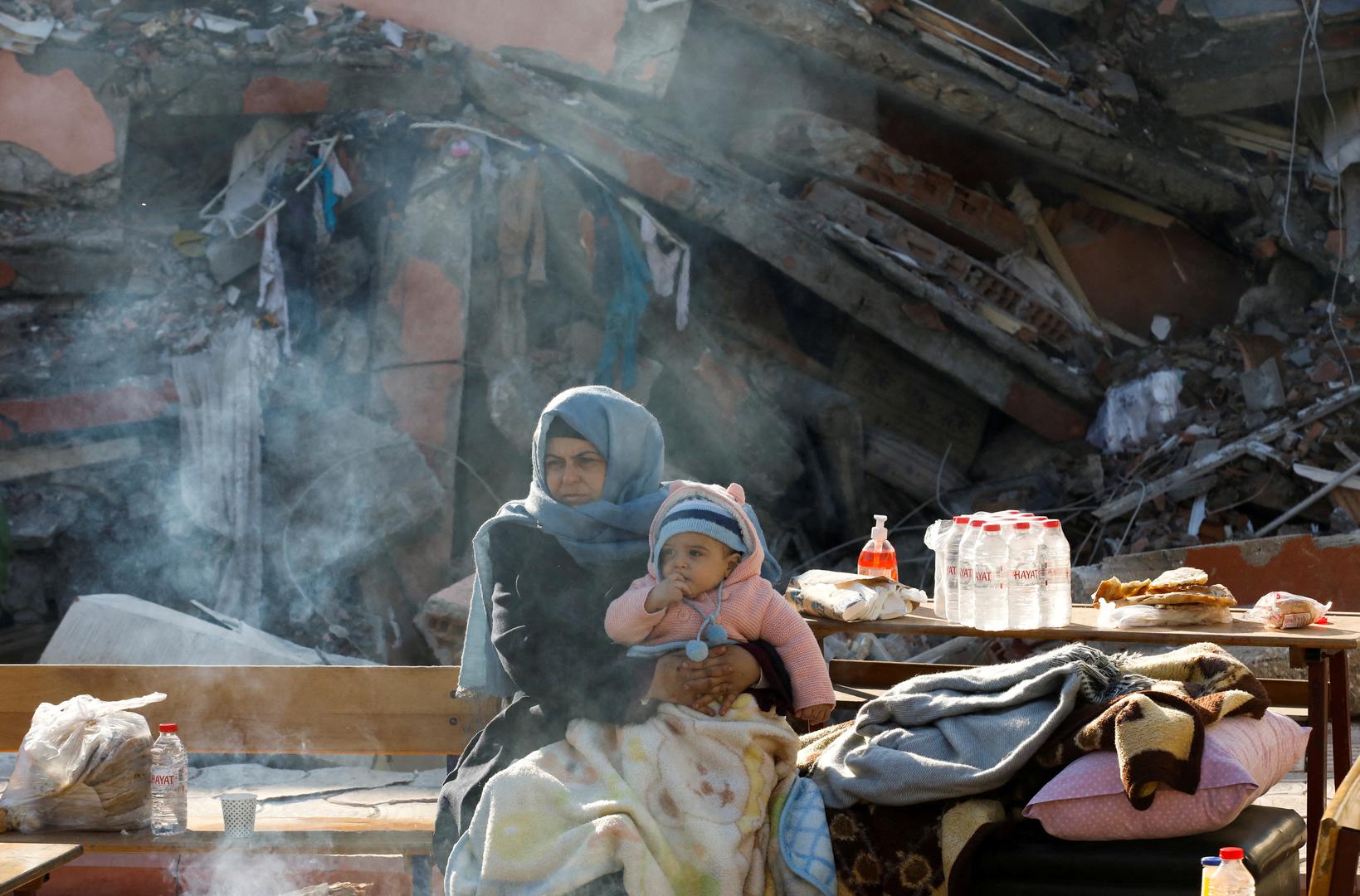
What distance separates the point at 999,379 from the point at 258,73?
5.70 m

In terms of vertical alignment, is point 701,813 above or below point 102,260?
below

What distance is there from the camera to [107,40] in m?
9.39

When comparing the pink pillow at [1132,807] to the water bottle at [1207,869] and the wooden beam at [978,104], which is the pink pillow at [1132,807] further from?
the wooden beam at [978,104]

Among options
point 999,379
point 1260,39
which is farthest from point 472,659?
point 1260,39

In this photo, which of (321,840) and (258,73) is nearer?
(321,840)

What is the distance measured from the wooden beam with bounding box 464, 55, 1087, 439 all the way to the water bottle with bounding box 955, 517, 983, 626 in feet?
19.3

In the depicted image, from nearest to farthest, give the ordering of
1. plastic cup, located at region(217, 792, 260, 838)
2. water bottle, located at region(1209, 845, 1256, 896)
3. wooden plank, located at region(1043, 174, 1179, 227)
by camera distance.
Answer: water bottle, located at region(1209, 845, 1256, 896) → plastic cup, located at region(217, 792, 260, 838) → wooden plank, located at region(1043, 174, 1179, 227)

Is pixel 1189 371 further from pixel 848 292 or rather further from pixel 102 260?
pixel 102 260

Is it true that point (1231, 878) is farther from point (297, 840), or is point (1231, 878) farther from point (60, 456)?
point (60, 456)

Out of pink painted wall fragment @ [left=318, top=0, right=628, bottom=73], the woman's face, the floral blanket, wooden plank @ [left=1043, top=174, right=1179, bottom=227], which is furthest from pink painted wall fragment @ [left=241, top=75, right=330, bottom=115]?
the floral blanket

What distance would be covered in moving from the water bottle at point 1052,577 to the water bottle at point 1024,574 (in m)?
0.02

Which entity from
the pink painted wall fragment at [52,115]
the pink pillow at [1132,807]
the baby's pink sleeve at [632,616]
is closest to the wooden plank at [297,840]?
the baby's pink sleeve at [632,616]

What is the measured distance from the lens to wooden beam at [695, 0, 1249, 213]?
9.08m

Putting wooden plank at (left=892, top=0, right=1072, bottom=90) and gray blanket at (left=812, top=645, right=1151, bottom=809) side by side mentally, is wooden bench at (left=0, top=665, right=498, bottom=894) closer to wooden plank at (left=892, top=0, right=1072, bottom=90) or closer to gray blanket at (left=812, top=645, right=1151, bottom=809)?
gray blanket at (left=812, top=645, right=1151, bottom=809)
